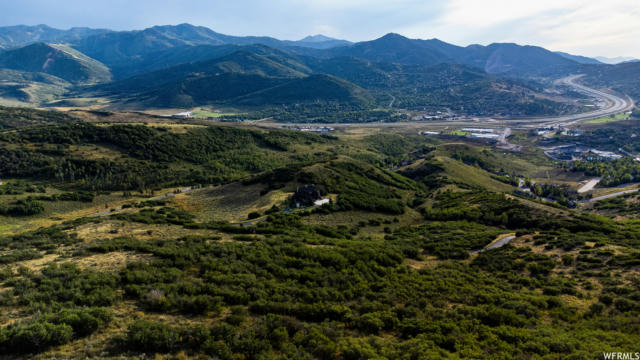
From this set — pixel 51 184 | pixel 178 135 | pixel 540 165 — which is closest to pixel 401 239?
pixel 51 184

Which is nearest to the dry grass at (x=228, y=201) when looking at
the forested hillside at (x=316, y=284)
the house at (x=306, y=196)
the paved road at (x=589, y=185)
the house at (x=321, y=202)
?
the forested hillside at (x=316, y=284)

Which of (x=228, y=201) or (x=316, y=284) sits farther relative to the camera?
(x=228, y=201)

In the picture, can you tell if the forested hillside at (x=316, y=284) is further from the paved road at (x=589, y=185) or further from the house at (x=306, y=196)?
the paved road at (x=589, y=185)

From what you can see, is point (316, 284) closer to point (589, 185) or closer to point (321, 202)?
point (321, 202)

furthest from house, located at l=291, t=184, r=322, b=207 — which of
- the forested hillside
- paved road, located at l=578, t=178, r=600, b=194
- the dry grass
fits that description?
paved road, located at l=578, t=178, r=600, b=194

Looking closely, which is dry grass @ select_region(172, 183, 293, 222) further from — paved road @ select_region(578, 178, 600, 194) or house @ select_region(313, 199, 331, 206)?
paved road @ select_region(578, 178, 600, 194)

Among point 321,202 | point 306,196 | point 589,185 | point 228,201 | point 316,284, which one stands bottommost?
point 589,185

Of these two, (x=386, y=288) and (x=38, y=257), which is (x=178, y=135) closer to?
(x=38, y=257)

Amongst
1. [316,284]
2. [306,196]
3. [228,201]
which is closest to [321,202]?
[306,196]
